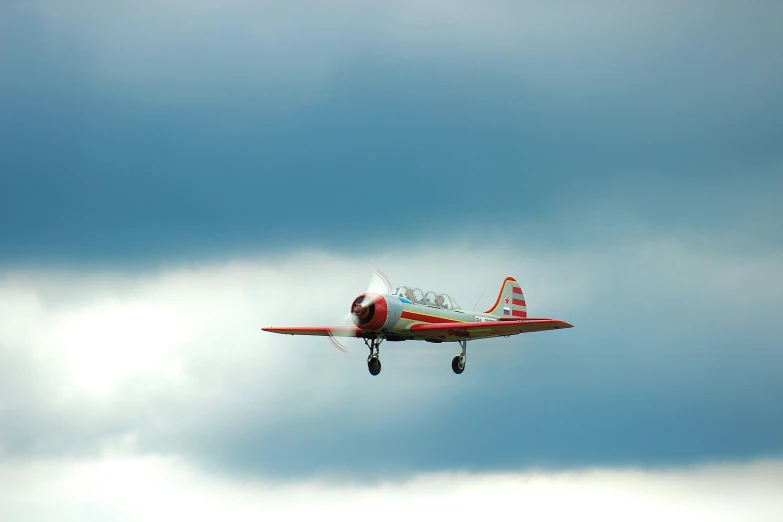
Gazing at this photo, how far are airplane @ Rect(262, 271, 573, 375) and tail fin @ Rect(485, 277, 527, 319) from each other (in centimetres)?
632

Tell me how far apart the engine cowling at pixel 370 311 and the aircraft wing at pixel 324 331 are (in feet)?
4.07

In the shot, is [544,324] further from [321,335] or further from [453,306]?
[321,335]

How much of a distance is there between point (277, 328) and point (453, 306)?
999 centimetres

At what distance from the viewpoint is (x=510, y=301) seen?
61000 millimetres

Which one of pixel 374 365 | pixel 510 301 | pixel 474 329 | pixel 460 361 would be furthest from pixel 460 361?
pixel 510 301

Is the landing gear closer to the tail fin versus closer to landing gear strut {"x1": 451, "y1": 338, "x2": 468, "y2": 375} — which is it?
landing gear strut {"x1": 451, "y1": 338, "x2": 468, "y2": 375}

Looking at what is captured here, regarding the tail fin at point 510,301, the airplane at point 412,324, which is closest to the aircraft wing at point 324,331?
the airplane at point 412,324

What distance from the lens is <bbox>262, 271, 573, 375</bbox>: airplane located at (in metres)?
47.3

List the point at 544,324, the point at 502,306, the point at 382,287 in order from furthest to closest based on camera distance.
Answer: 1. the point at 502,306
2. the point at 382,287
3. the point at 544,324

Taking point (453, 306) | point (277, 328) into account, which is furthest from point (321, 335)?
point (453, 306)

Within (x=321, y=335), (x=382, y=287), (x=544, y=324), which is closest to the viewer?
(x=544, y=324)

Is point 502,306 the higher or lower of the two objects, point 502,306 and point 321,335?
the higher

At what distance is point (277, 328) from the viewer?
53.9 meters

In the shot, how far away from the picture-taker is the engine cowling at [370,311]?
47281mm
